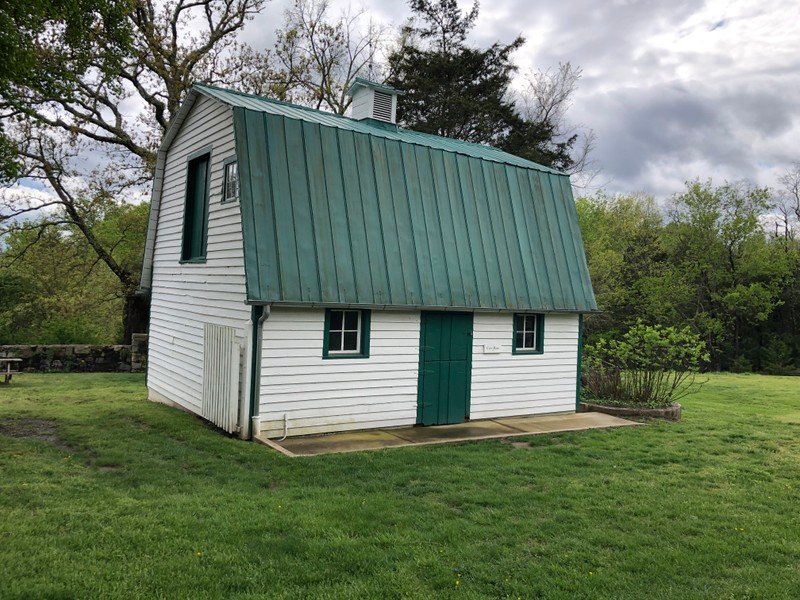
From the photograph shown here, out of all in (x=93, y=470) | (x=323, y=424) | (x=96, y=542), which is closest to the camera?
(x=96, y=542)

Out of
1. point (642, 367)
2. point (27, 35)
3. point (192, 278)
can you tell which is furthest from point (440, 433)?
point (27, 35)

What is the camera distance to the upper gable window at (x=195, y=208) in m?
Answer: 11.4

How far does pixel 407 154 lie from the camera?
1108 centimetres

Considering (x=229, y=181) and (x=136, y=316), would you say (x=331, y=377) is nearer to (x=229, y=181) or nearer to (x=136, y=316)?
(x=229, y=181)

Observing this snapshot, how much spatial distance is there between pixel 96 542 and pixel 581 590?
3.78m

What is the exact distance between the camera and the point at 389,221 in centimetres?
1038

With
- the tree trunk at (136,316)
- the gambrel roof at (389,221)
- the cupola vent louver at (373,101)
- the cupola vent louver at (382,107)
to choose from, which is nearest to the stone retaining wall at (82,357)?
the tree trunk at (136,316)

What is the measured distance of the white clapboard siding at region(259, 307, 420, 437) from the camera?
9.09 m

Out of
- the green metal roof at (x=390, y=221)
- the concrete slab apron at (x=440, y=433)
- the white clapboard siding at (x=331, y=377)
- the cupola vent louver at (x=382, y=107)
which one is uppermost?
the cupola vent louver at (x=382, y=107)

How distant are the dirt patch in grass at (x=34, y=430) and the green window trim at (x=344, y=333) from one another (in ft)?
12.7

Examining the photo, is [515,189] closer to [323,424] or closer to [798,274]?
[323,424]

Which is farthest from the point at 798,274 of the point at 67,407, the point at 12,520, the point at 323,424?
the point at 12,520

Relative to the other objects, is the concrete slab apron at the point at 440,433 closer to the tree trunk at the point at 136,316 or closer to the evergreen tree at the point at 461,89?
the tree trunk at the point at 136,316

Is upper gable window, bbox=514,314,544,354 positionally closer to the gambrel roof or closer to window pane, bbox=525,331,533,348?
A: window pane, bbox=525,331,533,348
